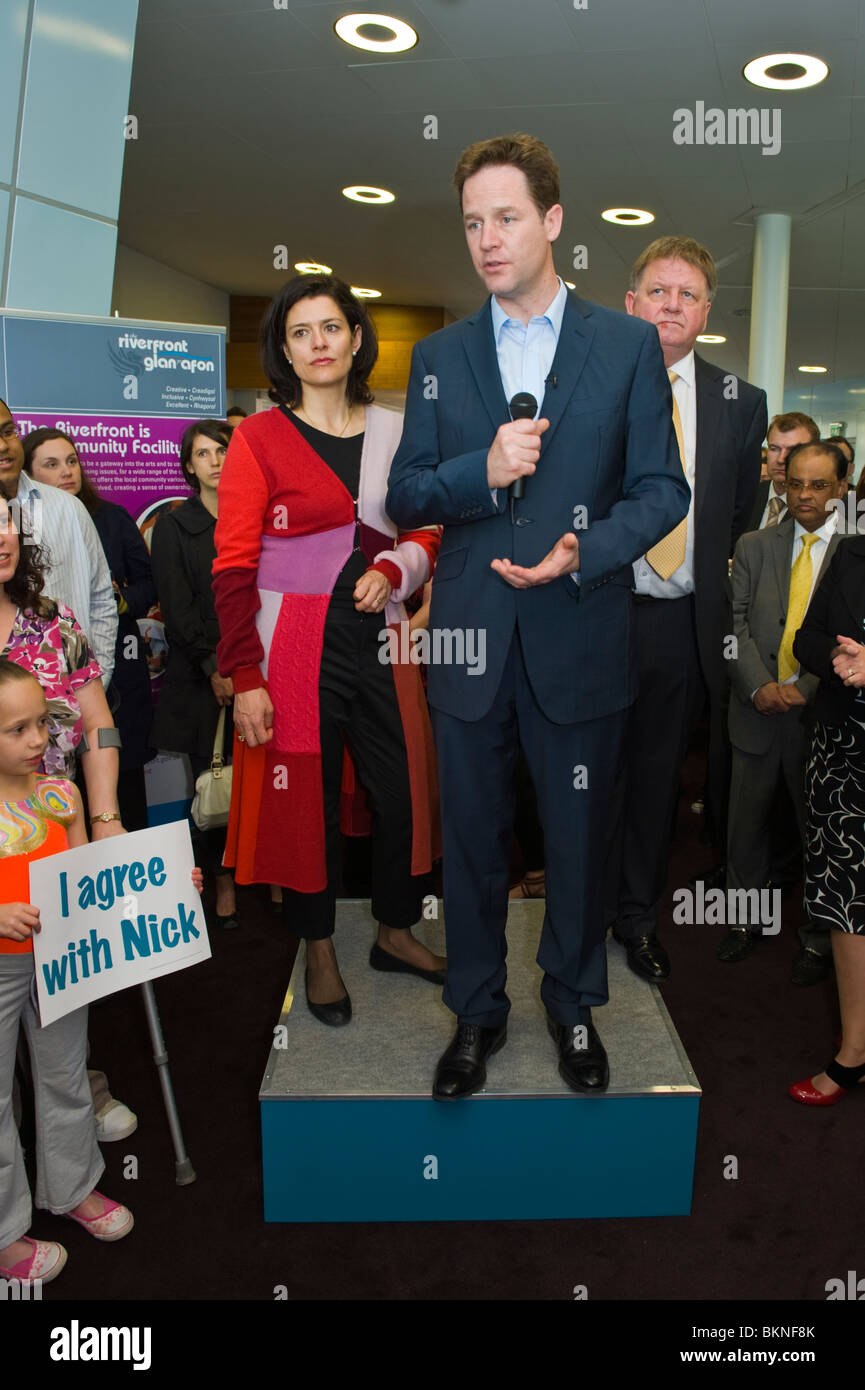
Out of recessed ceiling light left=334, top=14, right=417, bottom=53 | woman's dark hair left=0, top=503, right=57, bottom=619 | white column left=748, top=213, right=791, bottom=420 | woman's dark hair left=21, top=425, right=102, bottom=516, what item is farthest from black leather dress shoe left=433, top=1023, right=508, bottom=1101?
white column left=748, top=213, right=791, bottom=420

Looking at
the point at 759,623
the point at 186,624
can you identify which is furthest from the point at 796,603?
the point at 186,624

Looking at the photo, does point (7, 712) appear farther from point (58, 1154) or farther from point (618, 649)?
point (618, 649)

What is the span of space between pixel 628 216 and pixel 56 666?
21.4 feet

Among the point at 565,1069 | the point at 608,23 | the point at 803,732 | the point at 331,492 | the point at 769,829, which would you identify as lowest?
the point at 565,1069

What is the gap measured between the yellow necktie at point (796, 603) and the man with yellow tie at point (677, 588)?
69 cm

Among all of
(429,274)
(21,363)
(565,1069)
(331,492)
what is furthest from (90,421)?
(429,274)

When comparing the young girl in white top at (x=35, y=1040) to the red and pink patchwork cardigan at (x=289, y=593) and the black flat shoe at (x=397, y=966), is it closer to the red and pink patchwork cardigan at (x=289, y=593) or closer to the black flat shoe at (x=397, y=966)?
the red and pink patchwork cardigan at (x=289, y=593)

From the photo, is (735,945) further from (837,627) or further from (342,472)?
(342,472)

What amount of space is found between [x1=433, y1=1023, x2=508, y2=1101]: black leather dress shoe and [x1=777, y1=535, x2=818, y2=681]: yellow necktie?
1706mm

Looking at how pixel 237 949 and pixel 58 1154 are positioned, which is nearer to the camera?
pixel 58 1154
